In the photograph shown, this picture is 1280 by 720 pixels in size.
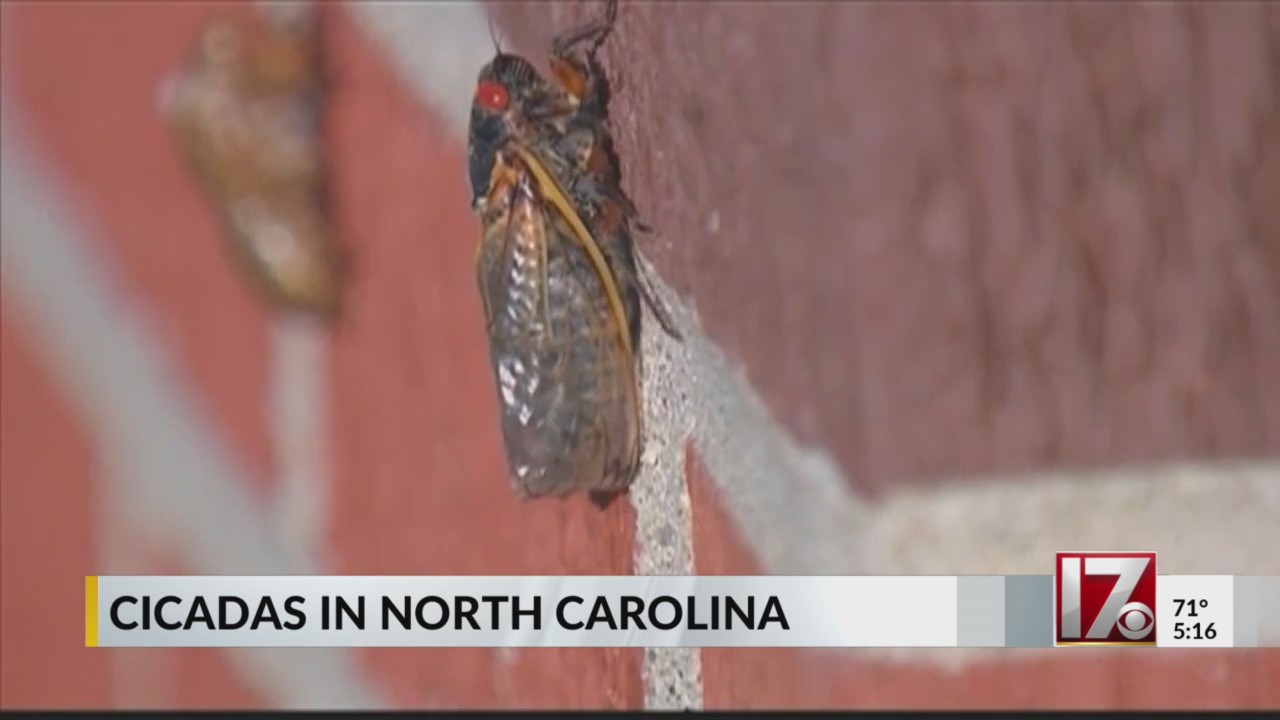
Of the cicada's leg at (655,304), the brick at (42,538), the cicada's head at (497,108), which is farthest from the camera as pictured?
the brick at (42,538)

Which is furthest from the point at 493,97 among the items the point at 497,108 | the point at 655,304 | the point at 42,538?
the point at 42,538

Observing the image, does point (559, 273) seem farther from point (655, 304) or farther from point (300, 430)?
point (300, 430)

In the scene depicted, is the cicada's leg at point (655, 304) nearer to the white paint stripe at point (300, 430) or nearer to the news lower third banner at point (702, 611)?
the news lower third banner at point (702, 611)

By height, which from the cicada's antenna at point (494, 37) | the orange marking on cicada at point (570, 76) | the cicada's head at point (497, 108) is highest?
the cicada's antenna at point (494, 37)

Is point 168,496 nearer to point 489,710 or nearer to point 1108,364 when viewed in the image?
point 489,710

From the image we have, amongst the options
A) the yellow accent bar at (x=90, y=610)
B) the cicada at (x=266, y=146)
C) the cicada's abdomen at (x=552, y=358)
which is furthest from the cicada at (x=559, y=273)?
the yellow accent bar at (x=90, y=610)

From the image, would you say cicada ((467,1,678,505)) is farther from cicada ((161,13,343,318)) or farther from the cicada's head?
cicada ((161,13,343,318))

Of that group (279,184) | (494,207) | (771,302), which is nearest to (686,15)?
(771,302)
